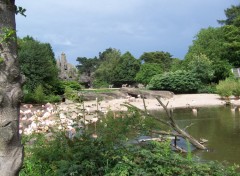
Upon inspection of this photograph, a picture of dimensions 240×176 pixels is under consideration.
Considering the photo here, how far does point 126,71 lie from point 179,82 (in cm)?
2295

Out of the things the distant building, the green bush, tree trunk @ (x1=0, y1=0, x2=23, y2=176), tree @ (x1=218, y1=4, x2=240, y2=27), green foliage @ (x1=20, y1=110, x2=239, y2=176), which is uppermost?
tree @ (x1=218, y1=4, x2=240, y2=27)

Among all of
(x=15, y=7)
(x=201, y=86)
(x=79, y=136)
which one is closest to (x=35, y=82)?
(x=201, y=86)

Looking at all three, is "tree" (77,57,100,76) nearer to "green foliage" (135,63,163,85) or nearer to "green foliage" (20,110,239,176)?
"green foliage" (135,63,163,85)

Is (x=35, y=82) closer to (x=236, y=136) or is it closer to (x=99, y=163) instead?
(x=236, y=136)

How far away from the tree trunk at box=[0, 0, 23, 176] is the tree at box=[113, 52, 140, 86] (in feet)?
182

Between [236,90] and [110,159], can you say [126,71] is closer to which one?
[236,90]

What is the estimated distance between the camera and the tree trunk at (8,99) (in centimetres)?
224

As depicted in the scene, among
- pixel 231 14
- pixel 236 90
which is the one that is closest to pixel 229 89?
pixel 236 90

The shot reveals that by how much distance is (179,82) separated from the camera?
36.0 metres

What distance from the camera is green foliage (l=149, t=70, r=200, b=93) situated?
3619 centimetres

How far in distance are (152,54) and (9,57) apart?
67.7m

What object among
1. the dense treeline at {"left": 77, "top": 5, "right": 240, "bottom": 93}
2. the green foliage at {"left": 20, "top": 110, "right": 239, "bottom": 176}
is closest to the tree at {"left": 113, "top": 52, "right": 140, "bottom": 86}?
the dense treeline at {"left": 77, "top": 5, "right": 240, "bottom": 93}

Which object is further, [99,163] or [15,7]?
[99,163]

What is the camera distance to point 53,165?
15.5 feet
